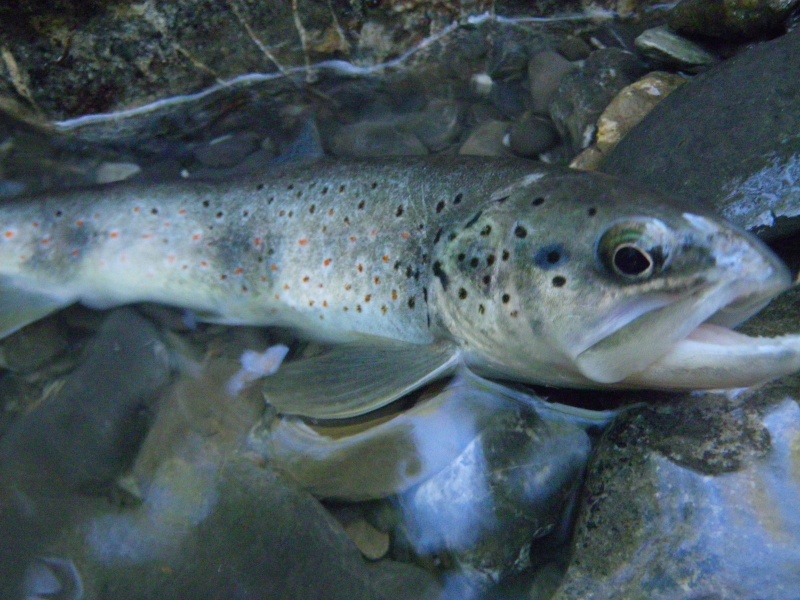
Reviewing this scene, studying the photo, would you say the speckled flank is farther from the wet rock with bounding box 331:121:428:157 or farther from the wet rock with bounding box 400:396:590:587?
the wet rock with bounding box 331:121:428:157

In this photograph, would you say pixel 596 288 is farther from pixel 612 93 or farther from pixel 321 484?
pixel 612 93

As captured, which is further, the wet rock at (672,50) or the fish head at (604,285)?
the wet rock at (672,50)

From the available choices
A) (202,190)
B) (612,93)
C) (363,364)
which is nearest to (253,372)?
(363,364)

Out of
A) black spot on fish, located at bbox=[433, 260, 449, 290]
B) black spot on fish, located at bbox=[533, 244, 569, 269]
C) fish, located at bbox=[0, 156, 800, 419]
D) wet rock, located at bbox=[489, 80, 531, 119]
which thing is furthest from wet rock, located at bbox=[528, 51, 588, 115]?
black spot on fish, located at bbox=[533, 244, 569, 269]

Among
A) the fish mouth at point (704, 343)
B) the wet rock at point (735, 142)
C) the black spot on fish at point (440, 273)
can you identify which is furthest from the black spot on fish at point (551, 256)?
the wet rock at point (735, 142)

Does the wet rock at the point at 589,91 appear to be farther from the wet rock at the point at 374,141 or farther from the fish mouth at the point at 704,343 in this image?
the fish mouth at the point at 704,343

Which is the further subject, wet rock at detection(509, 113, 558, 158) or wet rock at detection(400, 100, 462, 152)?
wet rock at detection(400, 100, 462, 152)

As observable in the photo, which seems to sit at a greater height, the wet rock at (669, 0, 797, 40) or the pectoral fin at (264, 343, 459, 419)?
the wet rock at (669, 0, 797, 40)
